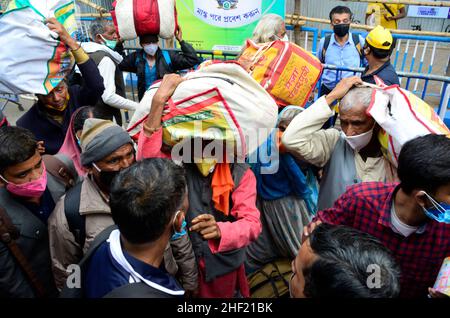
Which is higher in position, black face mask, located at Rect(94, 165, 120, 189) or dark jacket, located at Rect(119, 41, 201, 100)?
black face mask, located at Rect(94, 165, 120, 189)

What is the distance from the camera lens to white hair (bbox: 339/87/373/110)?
202cm

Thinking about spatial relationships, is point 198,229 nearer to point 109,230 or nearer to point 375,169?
point 109,230

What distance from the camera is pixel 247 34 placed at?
16.3 ft

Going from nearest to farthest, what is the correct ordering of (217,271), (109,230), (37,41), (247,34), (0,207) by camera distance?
(109,230)
(0,207)
(217,271)
(37,41)
(247,34)

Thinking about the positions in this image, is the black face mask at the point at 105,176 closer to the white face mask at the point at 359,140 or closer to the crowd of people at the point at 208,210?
the crowd of people at the point at 208,210

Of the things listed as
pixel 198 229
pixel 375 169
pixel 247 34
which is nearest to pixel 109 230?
pixel 198 229

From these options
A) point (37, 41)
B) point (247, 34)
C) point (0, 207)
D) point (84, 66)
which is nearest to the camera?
point (0, 207)

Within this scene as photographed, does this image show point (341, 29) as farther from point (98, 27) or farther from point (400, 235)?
point (400, 235)

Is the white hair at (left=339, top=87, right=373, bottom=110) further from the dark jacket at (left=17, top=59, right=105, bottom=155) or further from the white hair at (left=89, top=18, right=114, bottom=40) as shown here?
the white hair at (left=89, top=18, right=114, bottom=40)

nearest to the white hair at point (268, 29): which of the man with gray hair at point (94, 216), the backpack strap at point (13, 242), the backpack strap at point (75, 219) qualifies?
the man with gray hair at point (94, 216)

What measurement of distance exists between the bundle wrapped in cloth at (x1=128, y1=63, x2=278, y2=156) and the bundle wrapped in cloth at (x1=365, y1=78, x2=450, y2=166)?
608 mm

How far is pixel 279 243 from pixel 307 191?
1.48ft

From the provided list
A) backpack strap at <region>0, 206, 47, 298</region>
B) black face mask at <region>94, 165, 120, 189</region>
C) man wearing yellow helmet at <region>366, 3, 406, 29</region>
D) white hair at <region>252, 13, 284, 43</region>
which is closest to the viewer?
backpack strap at <region>0, 206, 47, 298</region>

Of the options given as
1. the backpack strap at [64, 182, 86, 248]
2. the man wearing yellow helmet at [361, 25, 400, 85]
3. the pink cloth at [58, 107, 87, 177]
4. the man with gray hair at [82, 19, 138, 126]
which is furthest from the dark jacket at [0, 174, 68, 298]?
the man wearing yellow helmet at [361, 25, 400, 85]
